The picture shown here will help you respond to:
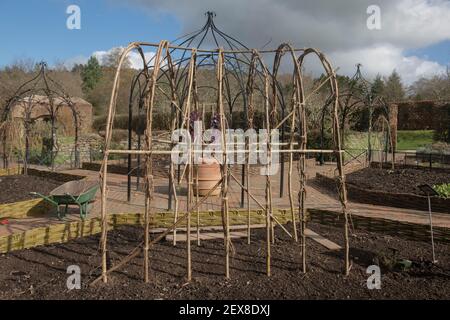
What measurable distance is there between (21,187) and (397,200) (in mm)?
8420

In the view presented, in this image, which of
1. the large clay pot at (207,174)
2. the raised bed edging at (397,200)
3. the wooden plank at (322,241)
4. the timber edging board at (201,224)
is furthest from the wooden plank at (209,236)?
the raised bed edging at (397,200)

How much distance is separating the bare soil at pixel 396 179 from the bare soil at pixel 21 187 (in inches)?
299

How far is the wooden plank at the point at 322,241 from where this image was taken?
5.37 meters

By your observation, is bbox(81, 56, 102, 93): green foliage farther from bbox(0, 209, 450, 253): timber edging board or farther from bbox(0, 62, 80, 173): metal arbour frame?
bbox(0, 209, 450, 253): timber edging board

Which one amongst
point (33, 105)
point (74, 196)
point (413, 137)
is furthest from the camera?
point (413, 137)

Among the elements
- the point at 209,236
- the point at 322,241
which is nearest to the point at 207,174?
the point at 209,236

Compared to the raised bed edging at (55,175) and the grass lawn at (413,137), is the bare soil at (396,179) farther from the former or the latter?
the grass lawn at (413,137)

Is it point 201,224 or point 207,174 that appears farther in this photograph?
point 207,174

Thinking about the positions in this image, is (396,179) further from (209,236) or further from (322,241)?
(209,236)

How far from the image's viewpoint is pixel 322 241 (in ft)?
18.4

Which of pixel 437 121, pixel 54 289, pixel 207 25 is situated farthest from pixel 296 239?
pixel 437 121
